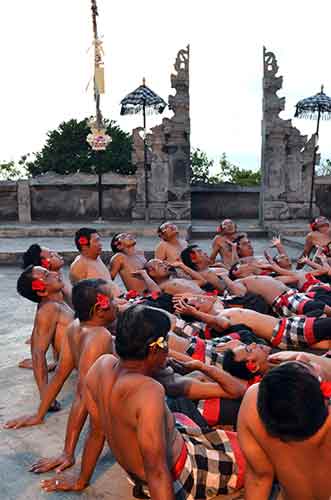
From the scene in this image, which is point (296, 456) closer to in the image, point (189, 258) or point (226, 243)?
point (189, 258)

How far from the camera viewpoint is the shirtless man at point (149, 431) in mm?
2023

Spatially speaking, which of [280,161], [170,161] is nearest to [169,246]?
[170,161]

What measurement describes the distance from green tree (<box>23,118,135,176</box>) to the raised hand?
24.7m

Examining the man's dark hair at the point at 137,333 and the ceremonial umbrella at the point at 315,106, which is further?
the ceremonial umbrella at the point at 315,106

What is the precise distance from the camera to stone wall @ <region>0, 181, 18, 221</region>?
46.6 feet

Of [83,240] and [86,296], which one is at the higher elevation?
[83,240]

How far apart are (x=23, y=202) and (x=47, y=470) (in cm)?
1209

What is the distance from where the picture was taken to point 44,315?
12.2 feet

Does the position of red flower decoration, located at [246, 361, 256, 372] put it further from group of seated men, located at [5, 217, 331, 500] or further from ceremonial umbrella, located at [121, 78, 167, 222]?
ceremonial umbrella, located at [121, 78, 167, 222]

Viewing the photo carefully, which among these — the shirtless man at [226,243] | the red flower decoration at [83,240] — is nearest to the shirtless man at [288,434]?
the red flower decoration at [83,240]

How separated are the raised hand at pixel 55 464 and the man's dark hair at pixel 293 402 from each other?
153cm

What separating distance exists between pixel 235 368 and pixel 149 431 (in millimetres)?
1078

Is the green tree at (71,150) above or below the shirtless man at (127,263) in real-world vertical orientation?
above

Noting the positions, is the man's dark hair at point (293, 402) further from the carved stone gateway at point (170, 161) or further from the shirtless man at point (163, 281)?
the carved stone gateway at point (170, 161)
